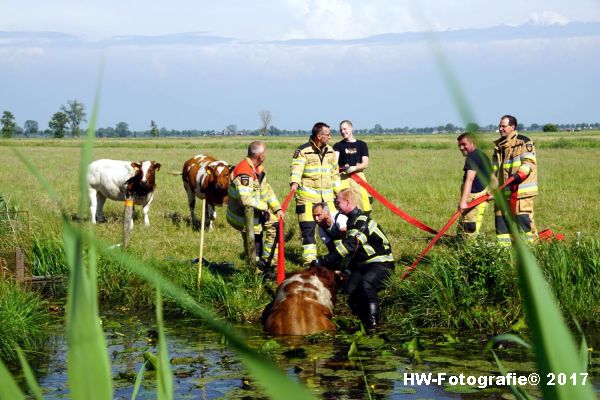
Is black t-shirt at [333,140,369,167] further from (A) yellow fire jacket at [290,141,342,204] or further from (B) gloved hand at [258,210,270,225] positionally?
(B) gloved hand at [258,210,270,225]

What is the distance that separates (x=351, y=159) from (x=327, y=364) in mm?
5353

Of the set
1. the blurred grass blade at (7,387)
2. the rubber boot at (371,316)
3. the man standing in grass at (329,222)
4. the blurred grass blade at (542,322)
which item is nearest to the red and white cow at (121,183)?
the man standing in grass at (329,222)

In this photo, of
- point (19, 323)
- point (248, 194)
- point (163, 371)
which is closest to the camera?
point (163, 371)

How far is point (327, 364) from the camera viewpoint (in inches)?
293

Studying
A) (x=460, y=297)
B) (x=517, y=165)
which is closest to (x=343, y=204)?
(x=460, y=297)

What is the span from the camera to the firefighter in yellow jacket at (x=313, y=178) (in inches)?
432

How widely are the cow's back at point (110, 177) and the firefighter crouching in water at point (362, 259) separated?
327 inches

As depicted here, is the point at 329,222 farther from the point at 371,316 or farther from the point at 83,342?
the point at 83,342

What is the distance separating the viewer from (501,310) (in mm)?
8602

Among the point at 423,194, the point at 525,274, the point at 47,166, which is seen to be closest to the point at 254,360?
the point at 525,274

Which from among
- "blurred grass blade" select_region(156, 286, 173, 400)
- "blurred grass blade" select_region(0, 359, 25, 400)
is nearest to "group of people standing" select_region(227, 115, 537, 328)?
"blurred grass blade" select_region(156, 286, 173, 400)

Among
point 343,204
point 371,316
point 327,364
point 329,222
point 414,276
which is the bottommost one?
point 327,364

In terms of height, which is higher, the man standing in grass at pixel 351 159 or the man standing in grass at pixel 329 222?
the man standing in grass at pixel 351 159

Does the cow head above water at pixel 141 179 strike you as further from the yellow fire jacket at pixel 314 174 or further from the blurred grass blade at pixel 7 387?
the blurred grass blade at pixel 7 387
